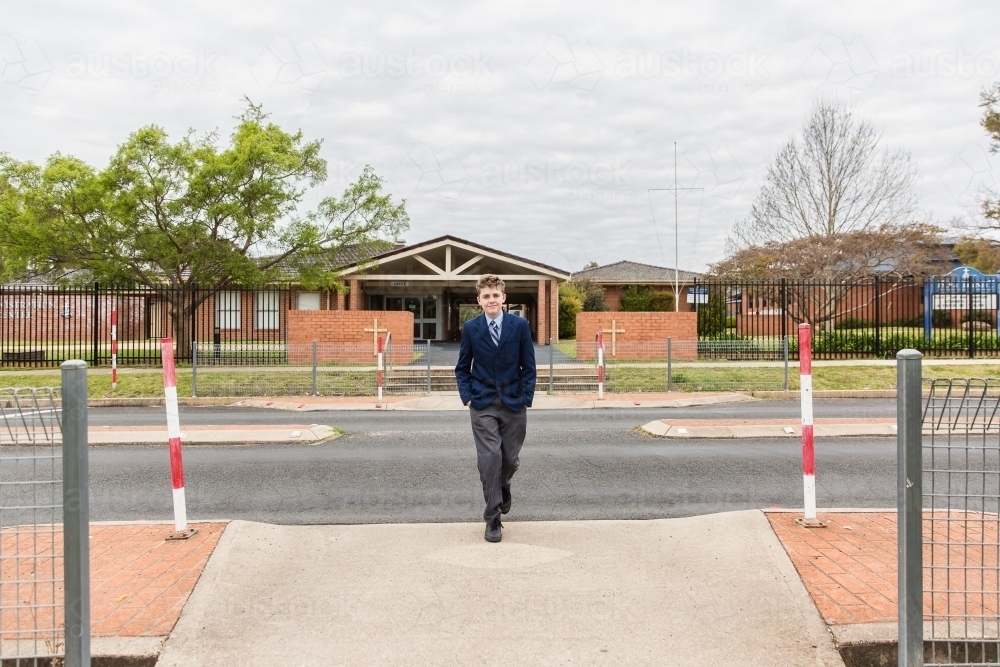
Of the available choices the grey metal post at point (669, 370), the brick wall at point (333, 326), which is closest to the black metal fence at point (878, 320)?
the grey metal post at point (669, 370)

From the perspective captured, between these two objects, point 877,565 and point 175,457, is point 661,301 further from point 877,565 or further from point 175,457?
point 175,457

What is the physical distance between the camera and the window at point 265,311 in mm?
22297

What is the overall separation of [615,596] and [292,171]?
20.1 metres

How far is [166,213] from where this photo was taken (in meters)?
20.9

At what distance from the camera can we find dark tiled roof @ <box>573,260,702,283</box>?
45.5 metres

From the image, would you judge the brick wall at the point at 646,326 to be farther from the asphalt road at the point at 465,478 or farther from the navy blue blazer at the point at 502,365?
the navy blue blazer at the point at 502,365

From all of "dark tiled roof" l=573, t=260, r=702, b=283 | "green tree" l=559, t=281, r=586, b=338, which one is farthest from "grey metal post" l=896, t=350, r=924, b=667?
"dark tiled roof" l=573, t=260, r=702, b=283

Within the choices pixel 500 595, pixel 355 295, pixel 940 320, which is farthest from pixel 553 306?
pixel 500 595

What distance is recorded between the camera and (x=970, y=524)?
5.31 m

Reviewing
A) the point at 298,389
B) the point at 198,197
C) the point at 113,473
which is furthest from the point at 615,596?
the point at 198,197

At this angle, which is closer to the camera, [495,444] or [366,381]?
[495,444]

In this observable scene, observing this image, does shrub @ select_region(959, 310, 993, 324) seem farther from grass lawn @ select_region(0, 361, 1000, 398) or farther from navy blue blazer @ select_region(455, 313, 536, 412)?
navy blue blazer @ select_region(455, 313, 536, 412)

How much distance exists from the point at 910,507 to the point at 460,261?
107 feet

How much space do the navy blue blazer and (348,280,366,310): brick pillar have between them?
28391 millimetres
